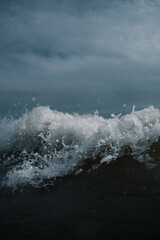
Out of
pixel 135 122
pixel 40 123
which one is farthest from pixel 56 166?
pixel 40 123

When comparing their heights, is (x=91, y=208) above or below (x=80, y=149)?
below

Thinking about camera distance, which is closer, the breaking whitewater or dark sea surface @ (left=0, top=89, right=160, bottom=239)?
dark sea surface @ (left=0, top=89, right=160, bottom=239)

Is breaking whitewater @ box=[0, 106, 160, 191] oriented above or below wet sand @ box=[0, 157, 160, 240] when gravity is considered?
above

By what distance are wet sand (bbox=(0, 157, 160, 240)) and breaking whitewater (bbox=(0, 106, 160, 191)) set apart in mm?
342

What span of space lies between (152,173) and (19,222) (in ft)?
7.56

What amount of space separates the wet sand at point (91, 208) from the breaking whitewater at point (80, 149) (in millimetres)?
342

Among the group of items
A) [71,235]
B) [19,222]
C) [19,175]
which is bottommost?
[71,235]

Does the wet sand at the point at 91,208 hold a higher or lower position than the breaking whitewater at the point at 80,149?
lower

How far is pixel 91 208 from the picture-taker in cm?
323

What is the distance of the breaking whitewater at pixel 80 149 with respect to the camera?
4.68m

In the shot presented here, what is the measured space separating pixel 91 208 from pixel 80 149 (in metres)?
2.24

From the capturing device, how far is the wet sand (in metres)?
2.69

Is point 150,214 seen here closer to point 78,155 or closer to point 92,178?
point 92,178

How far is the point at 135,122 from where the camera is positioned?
18.9 ft
